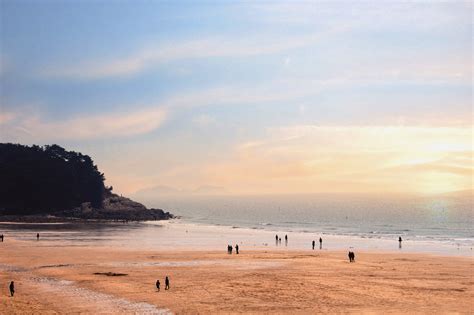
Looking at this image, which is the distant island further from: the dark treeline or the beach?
the beach

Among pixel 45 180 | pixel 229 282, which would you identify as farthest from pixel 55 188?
pixel 229 282

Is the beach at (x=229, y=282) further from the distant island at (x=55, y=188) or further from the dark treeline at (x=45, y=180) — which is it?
the dark treeline at (x=45, y=180)

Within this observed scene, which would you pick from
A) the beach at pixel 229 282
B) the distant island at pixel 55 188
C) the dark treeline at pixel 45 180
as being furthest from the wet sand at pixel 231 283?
the dark treeline at pixel 45 180

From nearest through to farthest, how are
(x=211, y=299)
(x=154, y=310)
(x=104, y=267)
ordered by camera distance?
(x=154, y=310) < (x=211, y=299) < (x=104, y=267)

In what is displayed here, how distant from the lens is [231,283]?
4081cm

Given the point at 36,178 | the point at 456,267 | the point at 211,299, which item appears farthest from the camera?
the point at 36,178

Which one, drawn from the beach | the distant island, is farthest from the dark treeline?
the beach

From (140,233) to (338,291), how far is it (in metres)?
63.8

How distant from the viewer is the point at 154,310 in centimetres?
3147

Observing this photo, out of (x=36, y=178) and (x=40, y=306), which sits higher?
(x=36, y=178)

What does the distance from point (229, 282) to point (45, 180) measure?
113309mm

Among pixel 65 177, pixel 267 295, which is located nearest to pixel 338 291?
pixel 267 295

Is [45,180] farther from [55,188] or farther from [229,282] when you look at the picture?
[229,282]

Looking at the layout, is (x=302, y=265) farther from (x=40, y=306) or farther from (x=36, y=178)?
(x=36, y=178)
